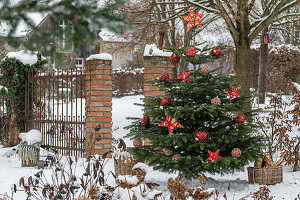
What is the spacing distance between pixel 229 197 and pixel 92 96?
3.10 m

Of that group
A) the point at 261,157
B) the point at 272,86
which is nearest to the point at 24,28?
the point at 261,157

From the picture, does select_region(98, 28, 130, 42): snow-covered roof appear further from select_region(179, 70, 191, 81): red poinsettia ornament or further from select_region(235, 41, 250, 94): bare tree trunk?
select_region(235, 41, 250, 94): bare tree trunk

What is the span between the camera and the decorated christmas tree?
417 centimetres

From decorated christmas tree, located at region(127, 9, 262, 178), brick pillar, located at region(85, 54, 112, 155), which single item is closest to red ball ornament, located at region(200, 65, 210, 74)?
decorated christmas tree, located at region(127, 9, 262, 178)

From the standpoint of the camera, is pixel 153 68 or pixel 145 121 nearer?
pixel 145 121

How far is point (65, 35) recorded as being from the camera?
4.98 feet

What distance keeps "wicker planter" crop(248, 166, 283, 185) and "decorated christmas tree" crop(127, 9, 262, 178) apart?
1.07 feet

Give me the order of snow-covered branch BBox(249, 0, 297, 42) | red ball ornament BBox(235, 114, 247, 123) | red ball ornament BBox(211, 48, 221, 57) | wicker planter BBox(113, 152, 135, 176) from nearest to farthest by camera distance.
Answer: red ball ornament BBox(235, 114, 247, 123)
red ball ornament BBox(211, 48, 221, 57)
wicker planter BBox(113, 152, 135, 176)
snow-covered branch BBox(249, 0, 297, 42)

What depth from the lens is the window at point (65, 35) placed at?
1.51 metres

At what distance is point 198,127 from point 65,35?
321 cm

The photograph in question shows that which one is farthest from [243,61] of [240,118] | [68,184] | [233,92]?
[68,184]

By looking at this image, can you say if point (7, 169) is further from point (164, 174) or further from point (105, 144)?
point (164, 174)

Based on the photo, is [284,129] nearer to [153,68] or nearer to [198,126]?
[198,126]

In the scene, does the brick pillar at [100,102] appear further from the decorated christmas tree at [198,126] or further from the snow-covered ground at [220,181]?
the decorated christmas tree at [198,126]
